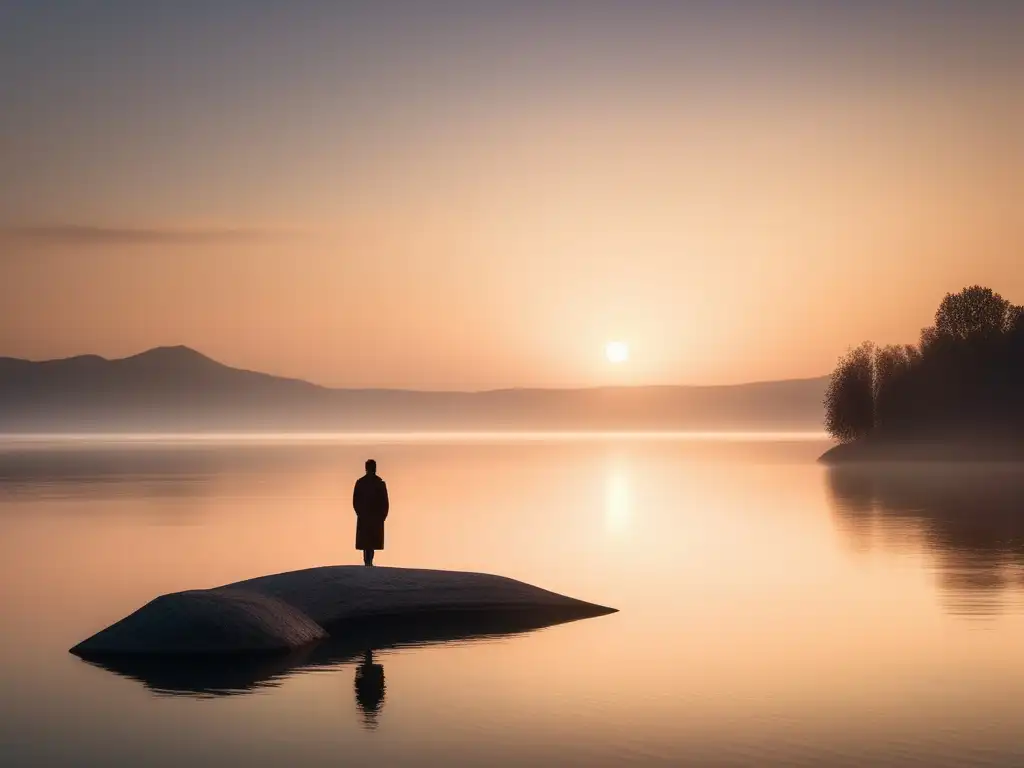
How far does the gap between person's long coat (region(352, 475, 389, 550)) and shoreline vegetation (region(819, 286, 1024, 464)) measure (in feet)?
391

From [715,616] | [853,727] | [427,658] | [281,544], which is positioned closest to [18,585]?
[281,544]

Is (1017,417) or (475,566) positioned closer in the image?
(475,566)

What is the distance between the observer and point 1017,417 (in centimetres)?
14575

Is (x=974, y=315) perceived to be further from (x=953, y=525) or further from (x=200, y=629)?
(x=200, y=629)

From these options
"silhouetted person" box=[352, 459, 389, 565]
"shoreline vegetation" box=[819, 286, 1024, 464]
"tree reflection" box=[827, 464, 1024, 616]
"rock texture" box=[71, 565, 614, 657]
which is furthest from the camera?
"shoreline vegetation" box=[819, 286, 1024, 464]

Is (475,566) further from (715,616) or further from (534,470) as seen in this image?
(534,470)

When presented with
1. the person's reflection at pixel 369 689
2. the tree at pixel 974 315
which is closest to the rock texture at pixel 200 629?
the person's reflection at pixel 369 689

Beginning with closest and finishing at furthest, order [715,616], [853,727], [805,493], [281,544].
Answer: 1. [853,727]
2. [715,616]
3. [281,544]
4. [805,493]

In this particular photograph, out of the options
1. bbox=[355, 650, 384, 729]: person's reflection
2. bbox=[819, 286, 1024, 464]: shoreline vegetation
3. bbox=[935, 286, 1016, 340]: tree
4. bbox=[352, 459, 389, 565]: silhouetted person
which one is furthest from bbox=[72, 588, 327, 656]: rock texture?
bbox=[935, 286, 1016, 340]: tree

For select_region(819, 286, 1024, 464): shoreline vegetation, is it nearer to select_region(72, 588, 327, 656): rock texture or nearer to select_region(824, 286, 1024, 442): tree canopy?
select_region(824, 286, 1024, 442): tree canopy

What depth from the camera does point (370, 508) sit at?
29.5 m

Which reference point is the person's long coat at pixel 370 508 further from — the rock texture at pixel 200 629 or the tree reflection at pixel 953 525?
the tree reflection at pixel 953 525

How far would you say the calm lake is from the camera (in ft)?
56.3

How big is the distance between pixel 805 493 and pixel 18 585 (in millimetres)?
54610
